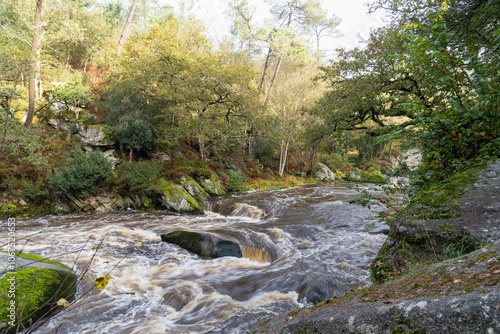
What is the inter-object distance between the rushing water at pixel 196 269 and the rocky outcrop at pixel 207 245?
227 mm

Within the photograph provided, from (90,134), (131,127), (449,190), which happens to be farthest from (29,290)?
(90,134)

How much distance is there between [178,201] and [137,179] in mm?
2167

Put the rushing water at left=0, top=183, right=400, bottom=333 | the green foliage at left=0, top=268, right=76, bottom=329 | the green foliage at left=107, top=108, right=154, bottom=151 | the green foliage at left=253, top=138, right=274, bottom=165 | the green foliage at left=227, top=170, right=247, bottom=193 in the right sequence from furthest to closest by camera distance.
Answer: the green foliage at left=253, top=138, right=274, bottom=165 → the green foliage at left=227, top=170, right=247, bottom=193 → the green foliage at left=107, top=108, right=154, bottom=151 → the rushing water at left=0, top=183, right=400, bottom=333 → the green foliage at left=0, top=268, right=76, bottom=329

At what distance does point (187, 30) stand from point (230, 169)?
1057cm

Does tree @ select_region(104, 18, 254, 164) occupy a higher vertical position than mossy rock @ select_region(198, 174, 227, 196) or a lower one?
→ higher

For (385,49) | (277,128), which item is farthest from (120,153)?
(385,49)

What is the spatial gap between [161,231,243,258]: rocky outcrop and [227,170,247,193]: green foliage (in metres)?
10.0

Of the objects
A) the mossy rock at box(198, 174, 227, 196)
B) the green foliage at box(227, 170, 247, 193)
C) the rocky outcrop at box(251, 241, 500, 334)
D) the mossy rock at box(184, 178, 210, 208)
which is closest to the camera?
the rocky outcrop at box(251, 241, 500, 334)

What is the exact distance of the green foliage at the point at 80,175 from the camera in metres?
10.1

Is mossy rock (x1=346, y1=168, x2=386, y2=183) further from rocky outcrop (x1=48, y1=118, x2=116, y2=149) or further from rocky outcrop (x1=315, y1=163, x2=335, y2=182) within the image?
rocky outcrop (x1=48, y1=118, x2=116, y2=149)

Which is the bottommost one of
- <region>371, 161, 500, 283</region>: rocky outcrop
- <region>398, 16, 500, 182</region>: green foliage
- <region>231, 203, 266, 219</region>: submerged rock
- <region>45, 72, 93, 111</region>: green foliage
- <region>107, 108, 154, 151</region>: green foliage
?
<region>231, 203, 266, 219</region>: submerged rock

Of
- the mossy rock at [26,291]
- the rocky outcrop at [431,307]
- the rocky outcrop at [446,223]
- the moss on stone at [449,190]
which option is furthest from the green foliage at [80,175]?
the moss on stone at [449,190]

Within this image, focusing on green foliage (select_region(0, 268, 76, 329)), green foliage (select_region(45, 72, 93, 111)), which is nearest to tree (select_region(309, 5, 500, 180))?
green foliage (select_region(0, 268, 76, 329))

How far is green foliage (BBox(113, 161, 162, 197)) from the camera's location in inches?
459
